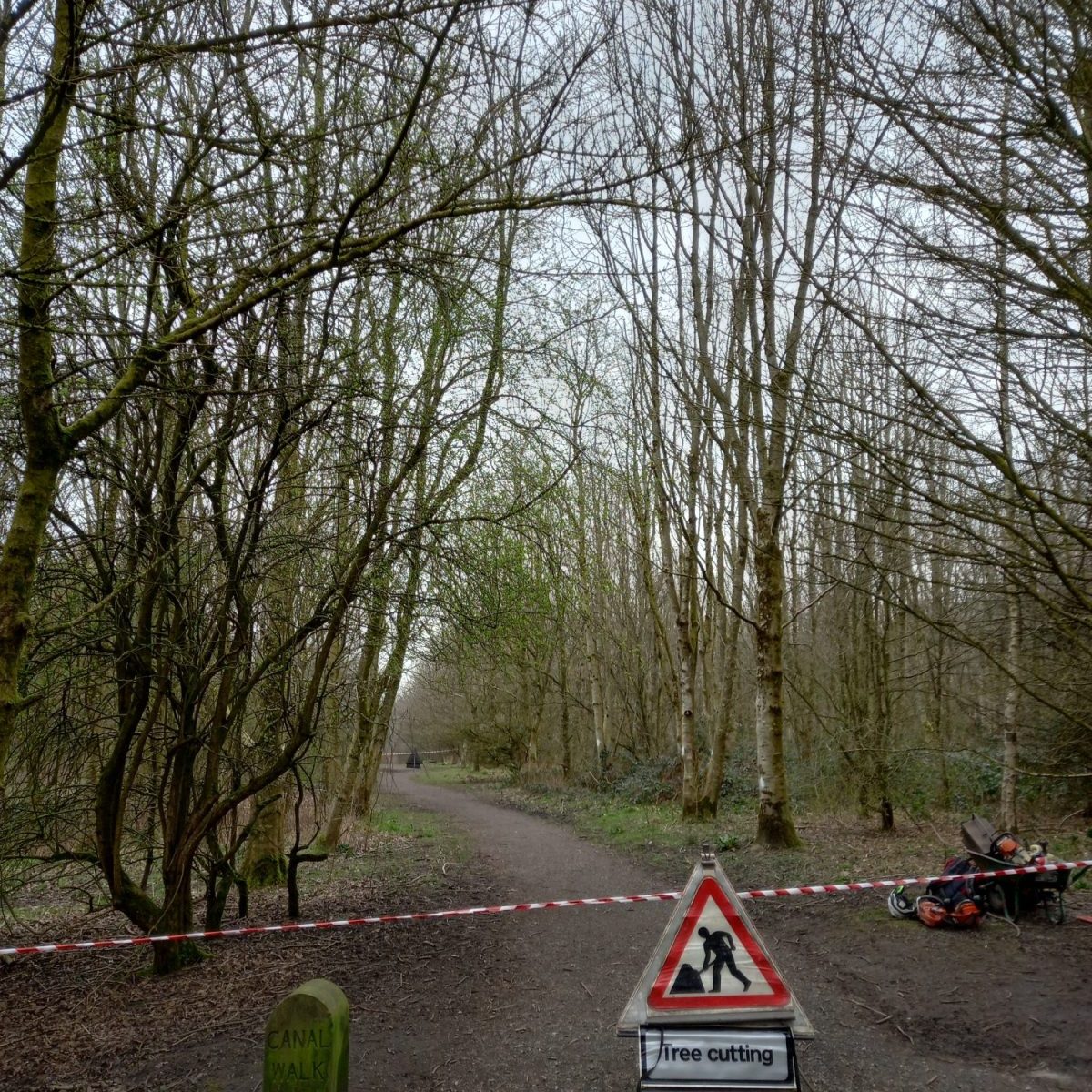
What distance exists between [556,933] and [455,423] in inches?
180

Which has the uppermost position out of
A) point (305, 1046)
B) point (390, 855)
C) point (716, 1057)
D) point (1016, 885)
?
point (305, 1046)

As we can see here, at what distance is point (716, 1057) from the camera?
3.06 meters

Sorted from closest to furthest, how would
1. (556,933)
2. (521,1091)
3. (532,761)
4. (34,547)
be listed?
(34,547), (521,1091), (556,933), (532,761)

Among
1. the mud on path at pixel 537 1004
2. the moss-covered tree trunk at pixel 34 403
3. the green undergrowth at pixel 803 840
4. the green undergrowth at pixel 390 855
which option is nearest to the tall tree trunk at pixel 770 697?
the green undergrowth at pixel 803 840

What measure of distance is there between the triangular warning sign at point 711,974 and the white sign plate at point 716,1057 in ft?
0.15

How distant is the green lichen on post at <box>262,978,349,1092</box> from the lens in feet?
9.06

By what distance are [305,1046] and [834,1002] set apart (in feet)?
12.6

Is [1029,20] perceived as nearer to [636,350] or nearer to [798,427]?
[798,427]

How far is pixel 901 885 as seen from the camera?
6.85 m

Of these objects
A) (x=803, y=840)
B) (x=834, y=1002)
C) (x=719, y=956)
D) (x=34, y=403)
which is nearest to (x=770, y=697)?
(x=803, y=840)

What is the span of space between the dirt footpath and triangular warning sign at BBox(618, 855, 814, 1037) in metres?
1.47

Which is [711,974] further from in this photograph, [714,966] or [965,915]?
[965,915]

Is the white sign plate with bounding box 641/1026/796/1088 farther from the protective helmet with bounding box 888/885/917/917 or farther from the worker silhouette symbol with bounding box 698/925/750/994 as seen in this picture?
the protective helmet with bounding box 888/885/917/917

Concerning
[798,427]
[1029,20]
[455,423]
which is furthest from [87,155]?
[1029,20]
